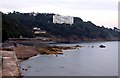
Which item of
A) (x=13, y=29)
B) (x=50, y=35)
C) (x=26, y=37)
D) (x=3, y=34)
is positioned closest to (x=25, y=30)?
(x=26, y=37)

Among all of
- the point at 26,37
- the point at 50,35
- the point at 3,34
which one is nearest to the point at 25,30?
the point at 26,37

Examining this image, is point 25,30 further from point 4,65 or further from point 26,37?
point 4,65

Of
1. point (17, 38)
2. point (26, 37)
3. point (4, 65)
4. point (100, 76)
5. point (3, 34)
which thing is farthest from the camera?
point (26, 37)

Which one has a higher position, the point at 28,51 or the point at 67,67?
the point at 28,51

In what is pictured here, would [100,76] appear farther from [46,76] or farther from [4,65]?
[4,65]

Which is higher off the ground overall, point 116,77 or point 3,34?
point 3,34

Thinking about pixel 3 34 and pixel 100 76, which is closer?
pixel 100 76

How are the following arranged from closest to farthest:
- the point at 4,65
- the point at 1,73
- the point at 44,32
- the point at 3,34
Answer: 1. the point at 1,73
2. the point at 4,65
3. the point at 3,34
4. the point at 44,32

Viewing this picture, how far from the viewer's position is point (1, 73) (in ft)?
127

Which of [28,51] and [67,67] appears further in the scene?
[28,51]

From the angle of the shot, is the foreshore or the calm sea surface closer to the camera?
the calm sea surface

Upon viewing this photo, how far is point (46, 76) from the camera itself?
46.5 meters

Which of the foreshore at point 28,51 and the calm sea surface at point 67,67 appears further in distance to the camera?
the foreshore at point 28,51

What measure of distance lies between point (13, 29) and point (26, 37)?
19117 millimetres
